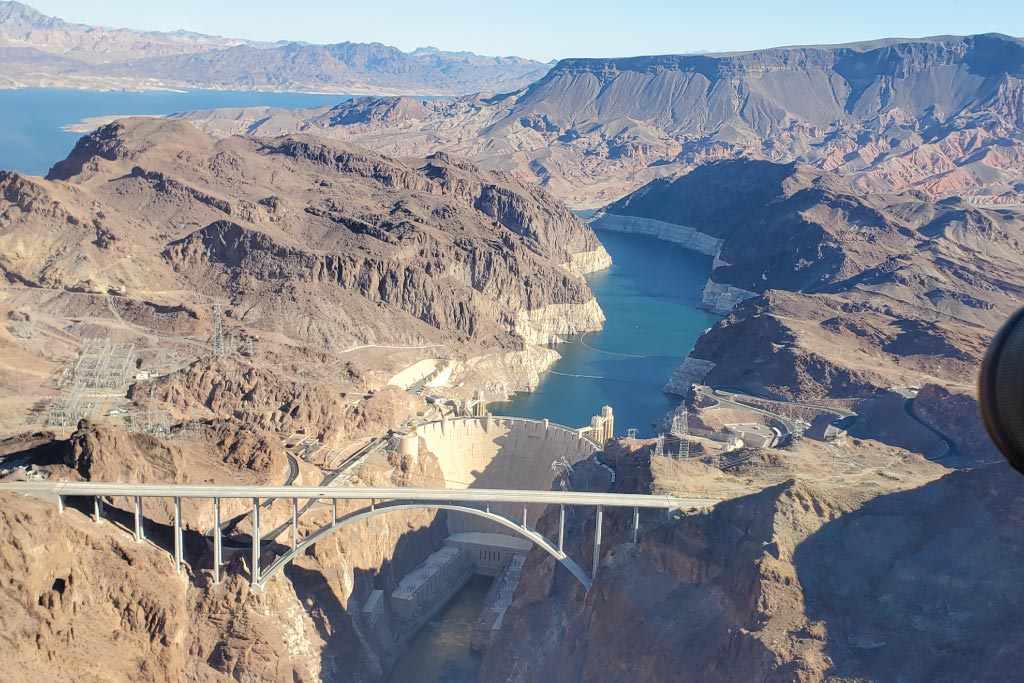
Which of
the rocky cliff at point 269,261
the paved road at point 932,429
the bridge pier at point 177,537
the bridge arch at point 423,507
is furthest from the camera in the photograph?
the rocky cliff at point 269,261

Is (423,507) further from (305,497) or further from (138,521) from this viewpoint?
(138,521)

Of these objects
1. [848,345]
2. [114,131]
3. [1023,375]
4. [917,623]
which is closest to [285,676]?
[917,623]

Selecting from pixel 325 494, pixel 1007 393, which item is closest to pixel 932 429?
pixel 325 494

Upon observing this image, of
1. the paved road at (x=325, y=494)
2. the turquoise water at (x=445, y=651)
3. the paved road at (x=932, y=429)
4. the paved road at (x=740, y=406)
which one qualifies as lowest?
the turquoise water at (x=445, y=651)

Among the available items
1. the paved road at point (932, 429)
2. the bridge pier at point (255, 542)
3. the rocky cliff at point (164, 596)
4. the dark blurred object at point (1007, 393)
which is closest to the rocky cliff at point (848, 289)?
the paved road at point (932, 429)

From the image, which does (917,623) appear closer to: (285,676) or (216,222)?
(285,676)

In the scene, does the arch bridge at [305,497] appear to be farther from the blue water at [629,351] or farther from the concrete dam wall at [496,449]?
the blue water at [629,351]
